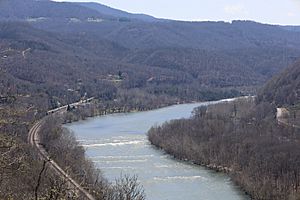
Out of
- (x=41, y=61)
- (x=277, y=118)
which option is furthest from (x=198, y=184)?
(x=41, y=61)

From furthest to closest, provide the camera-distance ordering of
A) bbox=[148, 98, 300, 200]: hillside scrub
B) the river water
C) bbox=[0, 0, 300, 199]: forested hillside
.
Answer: bbox=[0, 0, 300, 199]: forested hillside → bbox=[148, 98, 300, 200]: hillside scrub → the river water

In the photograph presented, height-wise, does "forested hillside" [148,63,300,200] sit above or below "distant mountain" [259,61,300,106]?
below

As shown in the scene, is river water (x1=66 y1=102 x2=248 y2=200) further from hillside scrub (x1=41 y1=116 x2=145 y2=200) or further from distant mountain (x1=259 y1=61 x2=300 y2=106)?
distant mountain (x1=259 y1=61 x2=300 y2=106)

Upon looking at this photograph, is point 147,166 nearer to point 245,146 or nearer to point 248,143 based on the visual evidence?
point 245,146

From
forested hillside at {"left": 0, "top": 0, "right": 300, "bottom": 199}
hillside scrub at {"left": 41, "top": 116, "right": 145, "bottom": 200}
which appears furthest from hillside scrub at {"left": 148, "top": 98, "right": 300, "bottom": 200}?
hillside scrub at {"left": 41, "top": 116, "right": 145, "bottom": 200}

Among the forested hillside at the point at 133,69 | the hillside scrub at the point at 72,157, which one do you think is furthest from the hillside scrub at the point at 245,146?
the hillside scrub at the point at 72,157

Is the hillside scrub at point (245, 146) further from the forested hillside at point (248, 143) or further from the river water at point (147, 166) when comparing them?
the river water at point (147, 166)

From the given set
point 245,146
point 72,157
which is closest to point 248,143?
point 245,146
